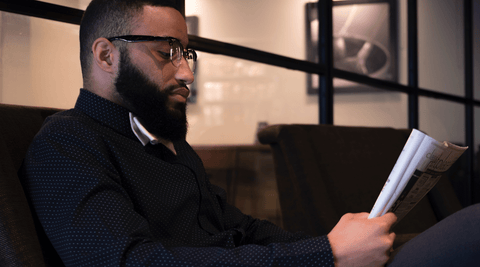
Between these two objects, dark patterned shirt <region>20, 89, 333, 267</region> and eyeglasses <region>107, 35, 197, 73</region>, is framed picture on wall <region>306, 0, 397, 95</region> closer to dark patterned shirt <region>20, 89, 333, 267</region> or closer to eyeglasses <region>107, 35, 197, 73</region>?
eyeglasses <region>107, 35, 197, 73</region>

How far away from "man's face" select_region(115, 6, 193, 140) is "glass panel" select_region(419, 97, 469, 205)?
3.02 meters

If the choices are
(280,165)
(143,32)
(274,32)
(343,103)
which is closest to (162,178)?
(143,32)

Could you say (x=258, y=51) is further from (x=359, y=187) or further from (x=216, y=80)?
(x=359, y=187)

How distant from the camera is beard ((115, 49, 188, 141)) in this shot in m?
1.01

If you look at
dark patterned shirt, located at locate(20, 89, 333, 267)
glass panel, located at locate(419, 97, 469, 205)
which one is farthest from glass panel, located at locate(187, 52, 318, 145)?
glass panel, located at locate(419, 97, 469, 205)

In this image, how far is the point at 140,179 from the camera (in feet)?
2.91

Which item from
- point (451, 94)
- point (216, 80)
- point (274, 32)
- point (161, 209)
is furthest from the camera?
point (451, 94)

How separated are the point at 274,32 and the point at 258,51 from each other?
0.82 feet

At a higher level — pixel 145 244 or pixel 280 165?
pixel 145 244

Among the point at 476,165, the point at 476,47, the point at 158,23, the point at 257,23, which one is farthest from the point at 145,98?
the point at 476,47

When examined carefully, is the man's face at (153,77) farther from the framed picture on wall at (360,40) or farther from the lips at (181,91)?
the framed picture on wall at (360,40)

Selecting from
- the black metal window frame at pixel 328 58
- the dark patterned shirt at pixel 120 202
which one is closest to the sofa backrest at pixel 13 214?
the dark patterned shirt at pixel 120 202

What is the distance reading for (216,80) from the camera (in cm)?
191

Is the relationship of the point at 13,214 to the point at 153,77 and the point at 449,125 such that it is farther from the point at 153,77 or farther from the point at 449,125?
the point at 449,125
